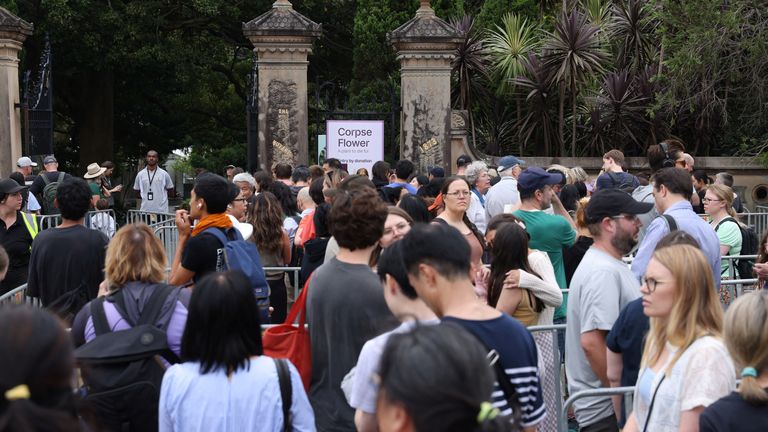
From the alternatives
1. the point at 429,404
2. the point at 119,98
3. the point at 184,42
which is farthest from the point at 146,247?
the point at 119,98

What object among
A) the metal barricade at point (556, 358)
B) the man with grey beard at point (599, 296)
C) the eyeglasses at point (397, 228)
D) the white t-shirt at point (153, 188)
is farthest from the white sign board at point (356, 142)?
the man with grey beard at point (599, 296)

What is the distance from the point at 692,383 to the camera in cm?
405

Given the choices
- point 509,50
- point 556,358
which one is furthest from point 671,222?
point 509,50

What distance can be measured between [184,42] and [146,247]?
21573 millimetres

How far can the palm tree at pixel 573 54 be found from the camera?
70.9 ft

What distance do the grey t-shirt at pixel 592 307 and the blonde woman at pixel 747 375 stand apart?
1.66 m

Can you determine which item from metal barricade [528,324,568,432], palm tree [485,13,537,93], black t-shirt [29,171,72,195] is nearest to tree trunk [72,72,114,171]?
palm tree [485,13,537,93]

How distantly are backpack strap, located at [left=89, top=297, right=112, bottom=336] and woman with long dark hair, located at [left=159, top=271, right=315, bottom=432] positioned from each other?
874 mm

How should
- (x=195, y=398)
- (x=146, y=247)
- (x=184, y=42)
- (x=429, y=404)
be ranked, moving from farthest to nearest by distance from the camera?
(x=184, y=42)
(x=146, y=247)
(x=195, y=398)
(x=429, y=404)

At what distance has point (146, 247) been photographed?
17.4ft

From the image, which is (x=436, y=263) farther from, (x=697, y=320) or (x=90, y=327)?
(x=90, y=327)

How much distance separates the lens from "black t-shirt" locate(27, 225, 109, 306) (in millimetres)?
7031

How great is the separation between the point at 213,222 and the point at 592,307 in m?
2.57

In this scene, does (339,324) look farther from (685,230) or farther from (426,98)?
(426,98)
